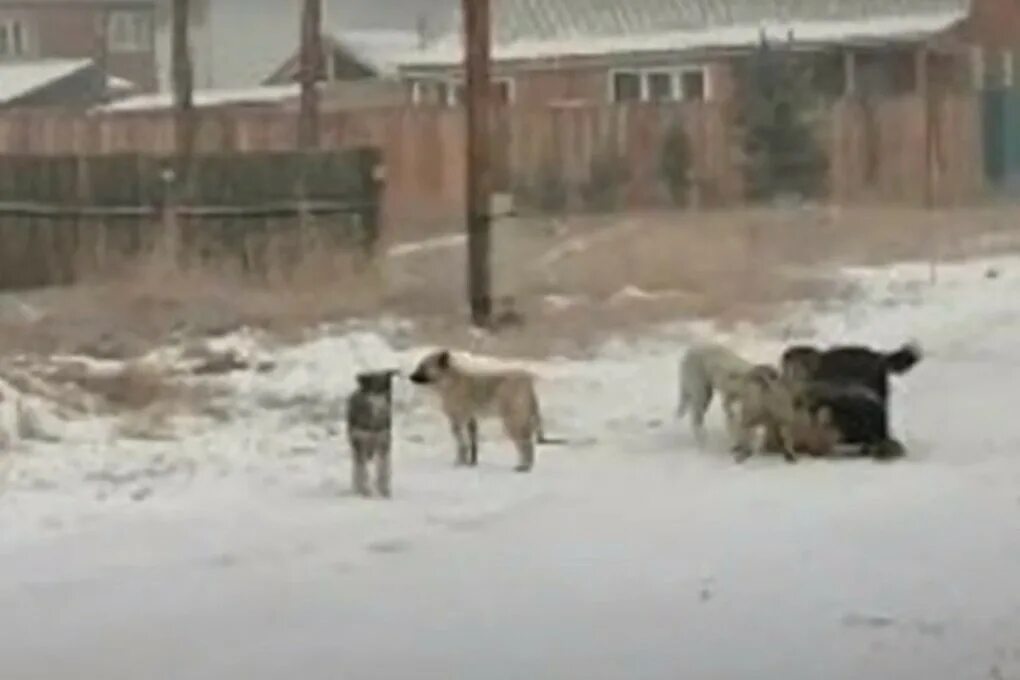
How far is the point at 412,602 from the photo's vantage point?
33.8 feet

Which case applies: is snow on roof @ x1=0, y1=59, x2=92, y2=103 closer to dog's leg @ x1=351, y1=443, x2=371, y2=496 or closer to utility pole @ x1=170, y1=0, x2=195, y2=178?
utility pole @ x1=170, y1=0, x2=195, y2=178

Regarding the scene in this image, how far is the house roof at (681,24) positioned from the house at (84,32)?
19353mm

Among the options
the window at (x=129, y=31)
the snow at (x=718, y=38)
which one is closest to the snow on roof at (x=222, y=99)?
the snow at (x=718, y=38)

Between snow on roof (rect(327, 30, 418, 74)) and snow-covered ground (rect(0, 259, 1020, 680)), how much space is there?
3751 cm

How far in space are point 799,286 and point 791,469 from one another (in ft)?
36.6

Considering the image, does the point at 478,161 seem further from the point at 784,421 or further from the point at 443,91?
the point at 443,91

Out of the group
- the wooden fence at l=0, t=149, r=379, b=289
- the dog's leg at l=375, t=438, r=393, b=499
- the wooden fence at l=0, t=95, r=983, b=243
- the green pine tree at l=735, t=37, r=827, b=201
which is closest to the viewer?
the dog's leg at l=375, t=438, r=393, b=499

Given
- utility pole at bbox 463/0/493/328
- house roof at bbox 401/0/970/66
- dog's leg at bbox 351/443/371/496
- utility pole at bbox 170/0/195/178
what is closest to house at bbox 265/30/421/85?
house roof at bbox 401/0/970/66

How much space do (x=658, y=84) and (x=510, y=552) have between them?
37.9m

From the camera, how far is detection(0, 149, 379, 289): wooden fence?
25594mm

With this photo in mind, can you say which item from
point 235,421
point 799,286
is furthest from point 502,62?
point 235,421

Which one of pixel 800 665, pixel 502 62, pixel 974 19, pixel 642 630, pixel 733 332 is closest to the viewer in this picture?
pixel 800 665

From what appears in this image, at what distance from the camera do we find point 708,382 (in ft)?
48.2

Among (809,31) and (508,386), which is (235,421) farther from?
(809,31)
